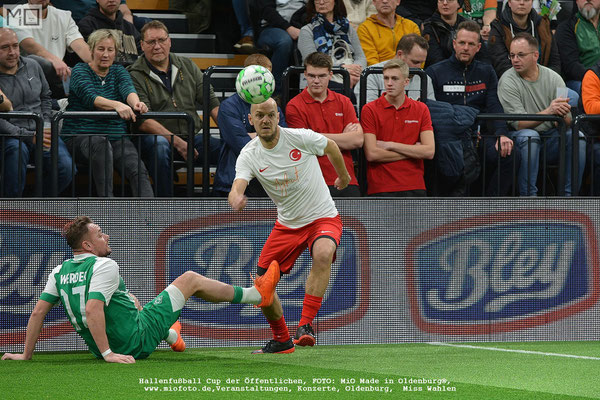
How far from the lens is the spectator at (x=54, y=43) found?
10762 millimetres

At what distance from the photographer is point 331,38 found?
1133 cm

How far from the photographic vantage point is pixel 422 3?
1316cm

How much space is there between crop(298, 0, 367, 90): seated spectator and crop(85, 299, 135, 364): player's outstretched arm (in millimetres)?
4867

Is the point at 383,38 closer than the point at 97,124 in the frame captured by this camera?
No

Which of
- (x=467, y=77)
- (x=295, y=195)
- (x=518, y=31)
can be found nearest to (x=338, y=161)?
(x=295, y=195)

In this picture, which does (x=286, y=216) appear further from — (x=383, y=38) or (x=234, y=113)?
(x=383, y=38)

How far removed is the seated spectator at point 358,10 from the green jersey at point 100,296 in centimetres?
601

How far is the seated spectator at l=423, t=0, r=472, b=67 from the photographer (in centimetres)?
1178

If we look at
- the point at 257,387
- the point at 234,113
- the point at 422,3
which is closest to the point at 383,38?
the point at 422,3

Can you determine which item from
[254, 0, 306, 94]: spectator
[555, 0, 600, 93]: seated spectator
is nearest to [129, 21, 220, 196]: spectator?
[254, 0, 306, 94]: spectator

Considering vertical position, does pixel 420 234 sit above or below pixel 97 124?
below

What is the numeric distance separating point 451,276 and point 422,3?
4.82 m

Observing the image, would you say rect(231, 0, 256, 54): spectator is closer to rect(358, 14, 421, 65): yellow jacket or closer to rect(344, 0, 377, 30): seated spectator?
rect(344, 0, 377, 30): seated spectator

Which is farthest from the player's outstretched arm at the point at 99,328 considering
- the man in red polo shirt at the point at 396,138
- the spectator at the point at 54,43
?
the spectator at the point at 54,43
